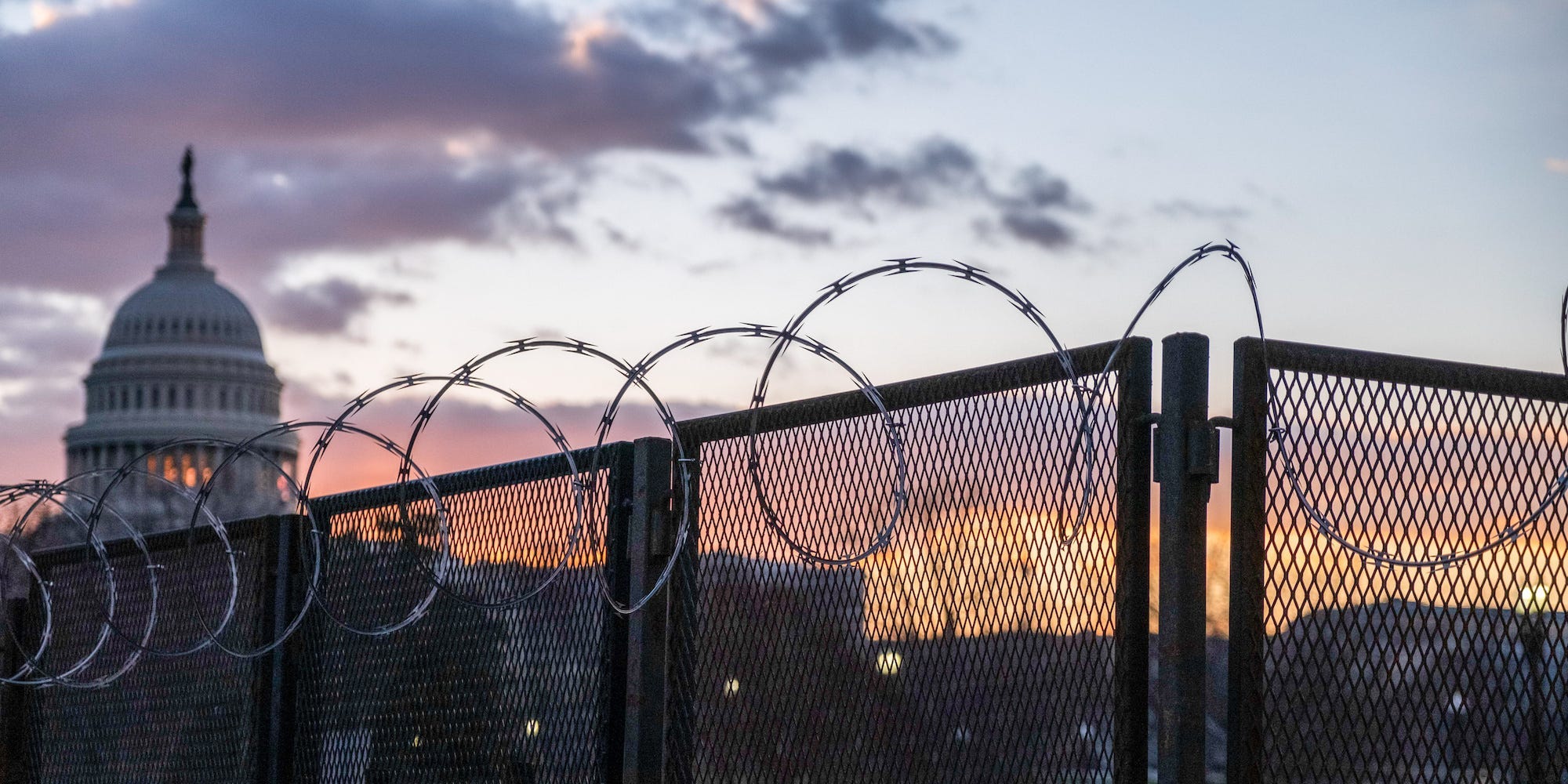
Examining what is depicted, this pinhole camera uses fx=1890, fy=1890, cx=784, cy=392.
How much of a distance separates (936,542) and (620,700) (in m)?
2.32

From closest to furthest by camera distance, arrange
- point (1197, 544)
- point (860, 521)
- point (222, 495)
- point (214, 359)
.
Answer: point (1197, 544), point (860, 521), point (222, 495), point (214, 359)

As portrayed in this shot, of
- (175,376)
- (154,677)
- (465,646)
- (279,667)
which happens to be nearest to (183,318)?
(175,376)

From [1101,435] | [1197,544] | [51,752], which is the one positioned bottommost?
[51,752]

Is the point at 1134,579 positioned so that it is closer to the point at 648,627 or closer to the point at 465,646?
the point at 648,627

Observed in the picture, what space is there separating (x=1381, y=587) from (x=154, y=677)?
28.8 ft

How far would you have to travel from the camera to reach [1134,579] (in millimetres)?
5477

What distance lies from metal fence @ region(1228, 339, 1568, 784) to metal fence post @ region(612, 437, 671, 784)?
121 inches

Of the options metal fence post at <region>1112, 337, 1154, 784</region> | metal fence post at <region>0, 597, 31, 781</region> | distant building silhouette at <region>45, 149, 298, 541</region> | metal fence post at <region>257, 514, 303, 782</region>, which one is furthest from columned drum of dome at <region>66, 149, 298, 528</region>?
metal fence post at <region>1112, 337, 1154, 784</region>

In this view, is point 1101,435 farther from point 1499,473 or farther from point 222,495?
point 222,495

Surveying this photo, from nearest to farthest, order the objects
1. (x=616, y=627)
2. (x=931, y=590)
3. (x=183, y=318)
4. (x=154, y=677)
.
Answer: (x=931, y=590), (x=616, y=627), (x=154, y=677), (x=183, y=318)

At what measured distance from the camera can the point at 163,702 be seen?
11.8 m

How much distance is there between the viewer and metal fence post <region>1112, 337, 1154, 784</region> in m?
5.48

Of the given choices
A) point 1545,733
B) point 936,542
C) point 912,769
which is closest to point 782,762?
point 912,769

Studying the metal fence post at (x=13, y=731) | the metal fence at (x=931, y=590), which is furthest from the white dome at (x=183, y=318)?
the metal fence at (x=931, y=590)
